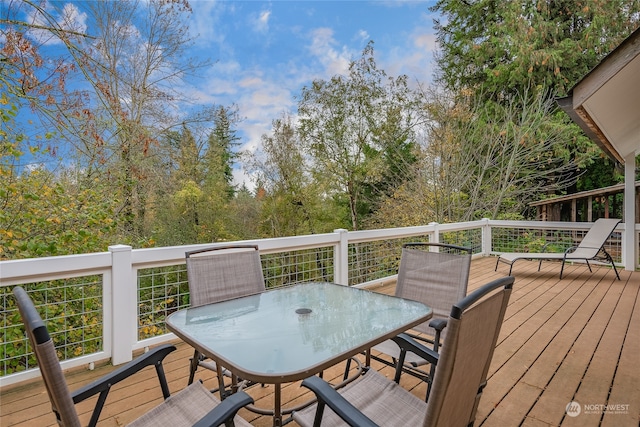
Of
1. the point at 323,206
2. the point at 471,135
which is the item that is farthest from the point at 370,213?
the point at 471,135

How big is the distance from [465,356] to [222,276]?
1764 mm

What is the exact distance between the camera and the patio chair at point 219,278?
7.68 ft

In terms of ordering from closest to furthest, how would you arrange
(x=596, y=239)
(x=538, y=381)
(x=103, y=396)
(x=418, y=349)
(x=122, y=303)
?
1. (x=103, y=396)
2. (x=418, y=349)
3. (x=538, y=381)
4. (x=122, y=303)
5. (x=596, y=239)

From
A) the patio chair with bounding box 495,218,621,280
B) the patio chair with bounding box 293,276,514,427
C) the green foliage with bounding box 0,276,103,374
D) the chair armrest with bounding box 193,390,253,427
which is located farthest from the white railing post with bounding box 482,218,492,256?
the chair armrest with bounding box 193,390,253,427

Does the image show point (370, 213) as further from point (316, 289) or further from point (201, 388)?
point (201, 388)

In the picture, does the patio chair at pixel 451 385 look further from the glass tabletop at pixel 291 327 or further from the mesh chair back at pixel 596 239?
the mesh chair back at pixel 596 239

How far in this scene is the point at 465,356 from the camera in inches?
47.3

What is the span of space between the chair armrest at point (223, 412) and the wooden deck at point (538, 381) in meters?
1.12

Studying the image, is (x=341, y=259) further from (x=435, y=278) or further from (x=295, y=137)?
(x=295, y=137)

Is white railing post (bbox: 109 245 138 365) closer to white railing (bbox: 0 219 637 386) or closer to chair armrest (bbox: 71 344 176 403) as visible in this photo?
white railing (bbox: 0 219 637 386)

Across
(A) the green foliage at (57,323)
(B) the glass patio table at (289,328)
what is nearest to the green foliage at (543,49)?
(B) the glass patio table at (289,328)

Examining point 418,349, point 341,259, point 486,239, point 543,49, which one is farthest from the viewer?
point 543,49

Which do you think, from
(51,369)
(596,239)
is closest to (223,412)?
(51,369)

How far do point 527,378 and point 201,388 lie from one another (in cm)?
243
